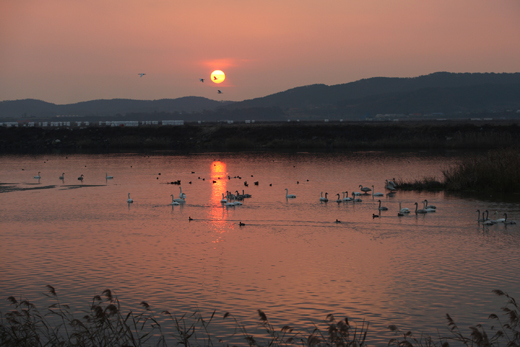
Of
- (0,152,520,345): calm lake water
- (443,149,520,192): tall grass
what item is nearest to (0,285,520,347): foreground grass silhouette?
(0,152,520,345): calm lake water

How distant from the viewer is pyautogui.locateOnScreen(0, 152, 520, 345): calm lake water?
15.1 metres

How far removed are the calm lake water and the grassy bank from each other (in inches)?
66.0

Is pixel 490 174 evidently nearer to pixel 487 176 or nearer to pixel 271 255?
pixel 487 176

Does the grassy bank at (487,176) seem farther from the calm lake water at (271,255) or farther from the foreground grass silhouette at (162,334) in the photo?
the foreground grass silhouette at (162,334)

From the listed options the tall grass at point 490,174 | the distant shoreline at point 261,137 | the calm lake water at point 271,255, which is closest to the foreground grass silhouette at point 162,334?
the calm lake water at point 271,255

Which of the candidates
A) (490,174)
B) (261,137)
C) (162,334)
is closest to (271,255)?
(162,334)

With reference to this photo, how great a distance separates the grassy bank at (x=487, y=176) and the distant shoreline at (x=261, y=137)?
42109 millimetres

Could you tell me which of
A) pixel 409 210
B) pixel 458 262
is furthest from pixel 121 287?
pixel 409 210

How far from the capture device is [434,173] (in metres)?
49.5

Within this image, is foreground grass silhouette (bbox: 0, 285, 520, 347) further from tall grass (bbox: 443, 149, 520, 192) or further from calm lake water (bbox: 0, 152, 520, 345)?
tall grass (bbox: 443, 149, 520, 192)

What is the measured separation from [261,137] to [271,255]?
85582 mm

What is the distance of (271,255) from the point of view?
20.8 metres

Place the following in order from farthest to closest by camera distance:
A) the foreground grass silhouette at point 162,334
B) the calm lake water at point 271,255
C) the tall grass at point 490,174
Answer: the tall grass at point 490,174, the calm lake water at point 271,255, the foreground grass silhouette at point 162,334

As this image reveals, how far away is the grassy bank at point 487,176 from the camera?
35.4 m
